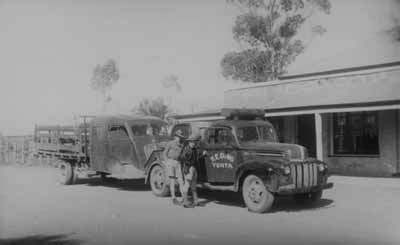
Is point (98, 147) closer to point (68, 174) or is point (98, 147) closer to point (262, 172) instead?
point (68, 174)

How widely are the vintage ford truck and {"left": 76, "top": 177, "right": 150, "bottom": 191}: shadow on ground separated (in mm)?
2227

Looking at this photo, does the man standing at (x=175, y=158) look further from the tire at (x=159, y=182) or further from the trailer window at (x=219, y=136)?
the tire at (x=159, y=182)

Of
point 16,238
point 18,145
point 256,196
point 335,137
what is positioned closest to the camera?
point 16,238

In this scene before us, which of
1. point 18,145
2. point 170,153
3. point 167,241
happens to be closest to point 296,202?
point 170,153

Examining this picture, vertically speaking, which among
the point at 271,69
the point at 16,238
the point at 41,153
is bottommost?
the point at 16,238

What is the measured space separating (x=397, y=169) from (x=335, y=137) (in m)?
2.53

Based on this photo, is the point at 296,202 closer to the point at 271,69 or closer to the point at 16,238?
the point at 16,238

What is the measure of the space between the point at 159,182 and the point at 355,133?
8043 millimetres

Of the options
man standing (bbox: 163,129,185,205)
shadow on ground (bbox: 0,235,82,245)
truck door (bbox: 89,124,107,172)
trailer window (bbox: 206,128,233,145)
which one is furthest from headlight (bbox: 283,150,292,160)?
truck door (bbox: 89,124,107,172)

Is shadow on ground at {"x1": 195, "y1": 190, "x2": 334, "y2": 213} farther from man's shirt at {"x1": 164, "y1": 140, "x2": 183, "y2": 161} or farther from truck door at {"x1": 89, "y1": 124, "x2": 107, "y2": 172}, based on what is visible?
truck door at {"x1": 89, "y1": 124, "x2": 107, "y2": 172}

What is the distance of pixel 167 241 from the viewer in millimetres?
6512

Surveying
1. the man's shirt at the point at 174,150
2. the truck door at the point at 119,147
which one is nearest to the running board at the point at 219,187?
the man's shirt at the point at 174,150

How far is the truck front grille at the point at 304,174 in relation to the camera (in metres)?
8.64

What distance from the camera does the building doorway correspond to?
17.4 metres
